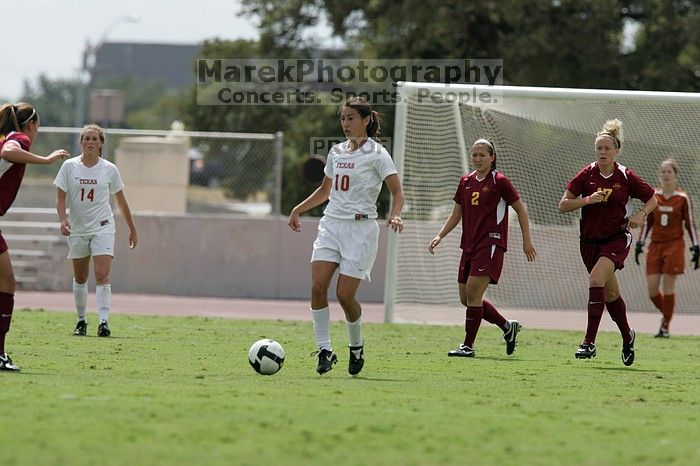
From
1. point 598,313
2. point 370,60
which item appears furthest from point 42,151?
point 598,313

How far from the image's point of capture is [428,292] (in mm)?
18609

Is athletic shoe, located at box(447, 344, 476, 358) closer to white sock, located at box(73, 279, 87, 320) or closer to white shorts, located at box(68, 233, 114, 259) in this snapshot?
white shorts, located at box(68, 233, 114, 259)

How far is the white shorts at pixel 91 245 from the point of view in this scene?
13055 mm

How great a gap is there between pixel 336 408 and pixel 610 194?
14.9 ft

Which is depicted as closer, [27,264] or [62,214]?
[62,214]

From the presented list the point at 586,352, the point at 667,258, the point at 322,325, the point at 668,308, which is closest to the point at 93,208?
the point at 322,325

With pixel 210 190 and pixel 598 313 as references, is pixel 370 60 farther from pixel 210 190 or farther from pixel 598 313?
pixel 598 313

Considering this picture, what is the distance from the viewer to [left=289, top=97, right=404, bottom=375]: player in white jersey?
9414 mm

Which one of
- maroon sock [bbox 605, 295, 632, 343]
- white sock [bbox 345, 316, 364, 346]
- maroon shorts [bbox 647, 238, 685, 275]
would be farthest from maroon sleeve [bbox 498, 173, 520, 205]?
maroon shorts [bbox 647, 238, 685, 275]

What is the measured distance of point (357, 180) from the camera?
947 cm

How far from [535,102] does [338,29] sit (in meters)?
17.6

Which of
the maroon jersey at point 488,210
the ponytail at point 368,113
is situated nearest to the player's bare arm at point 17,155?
the ponytail at point 368,113

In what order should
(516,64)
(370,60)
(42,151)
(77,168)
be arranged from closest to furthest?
(77,168) → (42,151) → (516,64) → (370,60)

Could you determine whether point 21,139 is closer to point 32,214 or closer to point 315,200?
point 315,200
